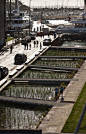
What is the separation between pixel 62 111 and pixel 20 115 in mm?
3309

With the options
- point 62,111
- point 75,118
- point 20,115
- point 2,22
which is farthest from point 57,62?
point 75,118

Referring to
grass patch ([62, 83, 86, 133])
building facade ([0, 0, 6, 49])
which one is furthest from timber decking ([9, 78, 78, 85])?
building facade ([0, 0, 6, 49])

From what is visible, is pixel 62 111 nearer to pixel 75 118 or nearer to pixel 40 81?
pixel 75 118

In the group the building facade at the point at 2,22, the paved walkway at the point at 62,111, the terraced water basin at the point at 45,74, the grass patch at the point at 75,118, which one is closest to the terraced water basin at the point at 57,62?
the terraced water basin at the point at 45,74

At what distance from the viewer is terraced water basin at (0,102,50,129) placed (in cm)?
2870

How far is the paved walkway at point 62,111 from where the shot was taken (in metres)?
26.8

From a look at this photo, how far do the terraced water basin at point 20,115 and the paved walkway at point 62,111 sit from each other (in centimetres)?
69

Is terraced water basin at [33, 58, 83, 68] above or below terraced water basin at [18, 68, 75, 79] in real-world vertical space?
below

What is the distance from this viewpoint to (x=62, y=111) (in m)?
30.4

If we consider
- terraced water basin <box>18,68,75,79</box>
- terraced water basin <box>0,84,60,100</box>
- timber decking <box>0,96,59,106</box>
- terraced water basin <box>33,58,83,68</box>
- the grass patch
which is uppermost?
the grass patch

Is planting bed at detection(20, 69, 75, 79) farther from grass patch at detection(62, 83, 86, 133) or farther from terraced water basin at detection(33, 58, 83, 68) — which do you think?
grass patch at detection(62, 83, 86, 133)

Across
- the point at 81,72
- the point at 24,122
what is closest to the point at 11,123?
the point at 24,122

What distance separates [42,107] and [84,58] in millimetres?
29072

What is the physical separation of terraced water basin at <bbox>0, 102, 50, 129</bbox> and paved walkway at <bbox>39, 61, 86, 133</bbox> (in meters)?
0.69
